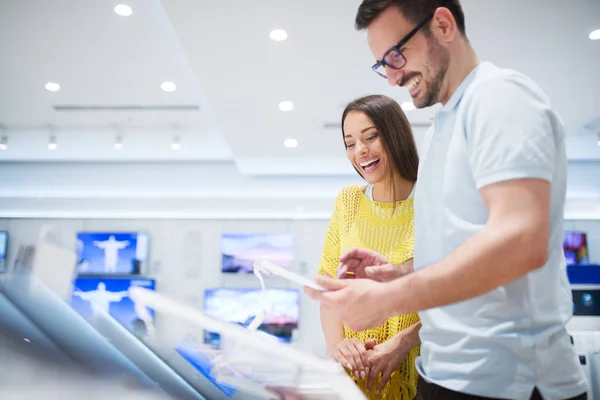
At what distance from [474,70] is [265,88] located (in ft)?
13.2

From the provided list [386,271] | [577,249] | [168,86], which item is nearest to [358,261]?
[386,271]

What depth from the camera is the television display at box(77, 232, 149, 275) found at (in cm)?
794

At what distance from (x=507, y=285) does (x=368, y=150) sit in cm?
78

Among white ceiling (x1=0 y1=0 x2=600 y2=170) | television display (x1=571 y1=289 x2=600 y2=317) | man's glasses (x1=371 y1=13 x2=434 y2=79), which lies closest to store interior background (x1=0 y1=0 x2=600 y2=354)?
white ceiling (x1=0 y1=0 x2=600 y2=170)

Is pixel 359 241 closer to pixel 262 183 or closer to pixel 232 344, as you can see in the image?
pixel 232 344

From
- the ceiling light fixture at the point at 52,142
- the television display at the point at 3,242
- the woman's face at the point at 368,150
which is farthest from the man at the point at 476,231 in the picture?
the television display at the point at 3,242

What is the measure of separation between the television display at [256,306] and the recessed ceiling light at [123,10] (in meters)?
4.68

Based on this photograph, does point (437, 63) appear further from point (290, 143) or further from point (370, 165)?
point (290, 143)

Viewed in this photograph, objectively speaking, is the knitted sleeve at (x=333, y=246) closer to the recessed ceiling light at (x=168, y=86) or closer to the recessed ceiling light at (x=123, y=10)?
the recessed ceiling light at (x=123, y=10)

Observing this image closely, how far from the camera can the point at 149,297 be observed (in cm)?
68

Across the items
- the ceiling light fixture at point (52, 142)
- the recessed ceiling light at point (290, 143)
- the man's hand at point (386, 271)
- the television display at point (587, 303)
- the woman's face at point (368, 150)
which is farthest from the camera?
the ceiling light fixture at point (52, 142)

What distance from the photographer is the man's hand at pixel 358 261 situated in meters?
1.22

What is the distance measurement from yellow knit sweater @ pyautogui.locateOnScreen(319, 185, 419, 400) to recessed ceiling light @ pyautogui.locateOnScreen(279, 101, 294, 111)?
Answer: 3.70 m

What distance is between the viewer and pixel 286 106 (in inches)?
209
